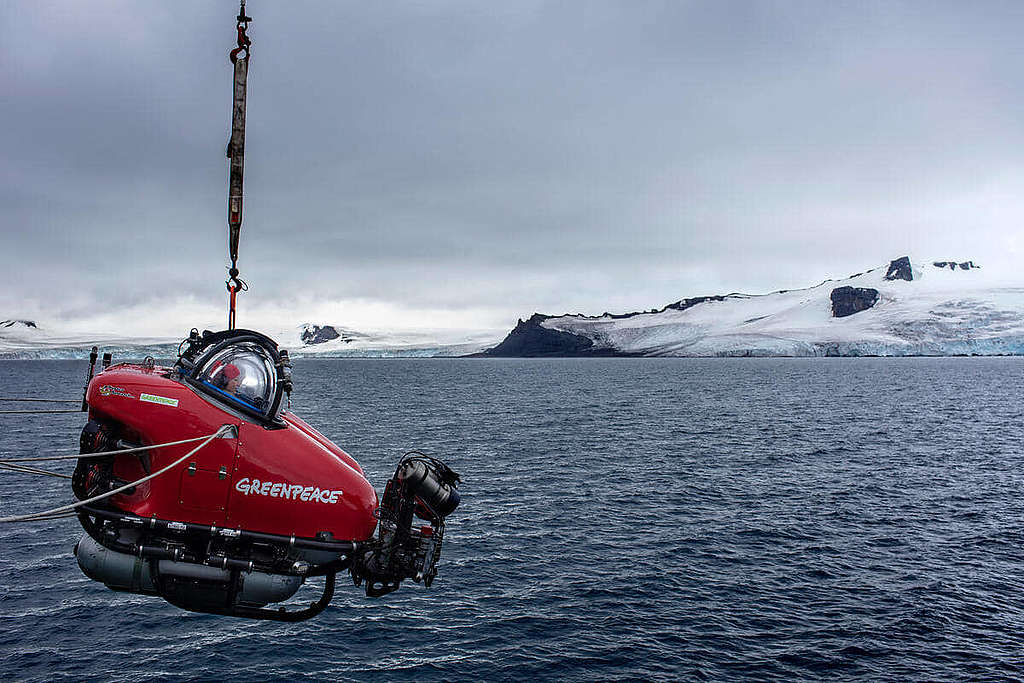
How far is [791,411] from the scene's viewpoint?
2525 inches

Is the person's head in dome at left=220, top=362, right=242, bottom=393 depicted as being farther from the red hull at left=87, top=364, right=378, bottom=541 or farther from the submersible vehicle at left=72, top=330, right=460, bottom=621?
the red hull at left=87, top=364, right=378, bottom=541

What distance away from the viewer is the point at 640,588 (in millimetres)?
18953

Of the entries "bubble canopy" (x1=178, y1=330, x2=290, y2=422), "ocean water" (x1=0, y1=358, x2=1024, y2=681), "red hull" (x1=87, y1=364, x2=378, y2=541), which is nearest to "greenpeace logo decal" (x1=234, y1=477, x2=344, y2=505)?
"red hull" (x1=87, y1=364, x2=378, y2=541)

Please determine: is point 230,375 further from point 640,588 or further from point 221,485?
point 640,588

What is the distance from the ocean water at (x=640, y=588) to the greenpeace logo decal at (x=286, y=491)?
7476 millimetres

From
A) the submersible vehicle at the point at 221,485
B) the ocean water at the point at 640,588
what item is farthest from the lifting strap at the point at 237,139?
the ocean water at the point at 640,588

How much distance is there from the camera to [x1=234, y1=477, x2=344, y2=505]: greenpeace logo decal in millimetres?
8617

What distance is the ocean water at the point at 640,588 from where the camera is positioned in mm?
15016

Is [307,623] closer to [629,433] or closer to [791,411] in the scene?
[629,433]

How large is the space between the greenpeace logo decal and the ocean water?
748cm

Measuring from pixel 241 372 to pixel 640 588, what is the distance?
1373cm

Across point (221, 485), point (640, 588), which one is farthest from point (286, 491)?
point (640, 588)

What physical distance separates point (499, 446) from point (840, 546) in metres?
22.9

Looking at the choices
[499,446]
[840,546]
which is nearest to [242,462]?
[840,546]
